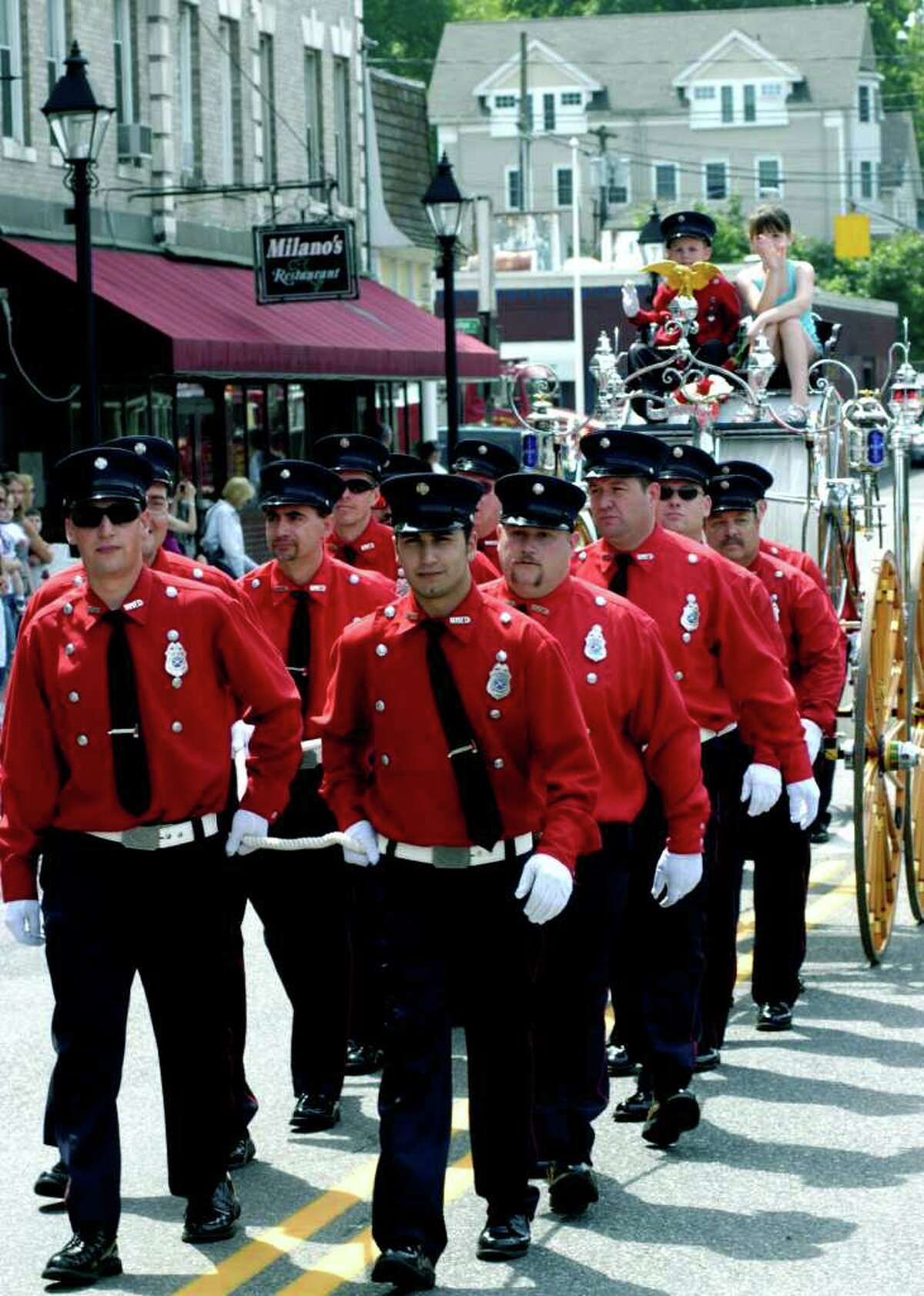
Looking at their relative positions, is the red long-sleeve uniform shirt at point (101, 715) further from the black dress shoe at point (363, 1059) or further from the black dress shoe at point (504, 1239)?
the black dress shoe at point (363, 1059)

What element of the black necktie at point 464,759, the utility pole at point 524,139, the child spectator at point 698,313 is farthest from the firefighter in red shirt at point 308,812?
the utility pole at point 524,139

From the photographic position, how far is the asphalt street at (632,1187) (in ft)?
21.4

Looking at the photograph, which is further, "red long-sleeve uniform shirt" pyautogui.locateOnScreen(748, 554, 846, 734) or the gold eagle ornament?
the gold eagle ornament

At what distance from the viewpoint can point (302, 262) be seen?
26141mm

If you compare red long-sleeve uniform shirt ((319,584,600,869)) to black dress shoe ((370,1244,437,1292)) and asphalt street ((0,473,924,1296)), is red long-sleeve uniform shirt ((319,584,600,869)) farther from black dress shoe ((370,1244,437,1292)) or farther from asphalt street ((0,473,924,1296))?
black dress shoe ((370,1244,437,1292))

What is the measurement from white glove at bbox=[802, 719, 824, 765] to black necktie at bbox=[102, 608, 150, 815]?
3.61 m

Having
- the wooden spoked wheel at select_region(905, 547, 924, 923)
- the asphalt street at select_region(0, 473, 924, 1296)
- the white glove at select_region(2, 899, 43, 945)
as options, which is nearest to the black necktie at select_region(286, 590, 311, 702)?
the asphalt street at select_region(0, 473, 924, 1296)

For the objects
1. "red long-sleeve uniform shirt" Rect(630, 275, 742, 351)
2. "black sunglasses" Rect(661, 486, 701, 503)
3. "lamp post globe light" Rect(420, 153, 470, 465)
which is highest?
"lamp post globe light" Rect(420, 153, 470, 465)

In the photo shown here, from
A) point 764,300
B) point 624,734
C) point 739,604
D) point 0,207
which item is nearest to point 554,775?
point 624,734

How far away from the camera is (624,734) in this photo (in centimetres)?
762

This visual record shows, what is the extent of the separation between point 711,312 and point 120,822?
7673 mm

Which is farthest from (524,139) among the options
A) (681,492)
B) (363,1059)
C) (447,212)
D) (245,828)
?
(245,828)

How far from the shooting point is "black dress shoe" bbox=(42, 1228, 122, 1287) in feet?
21.1

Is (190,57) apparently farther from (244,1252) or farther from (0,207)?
(244,1252)
